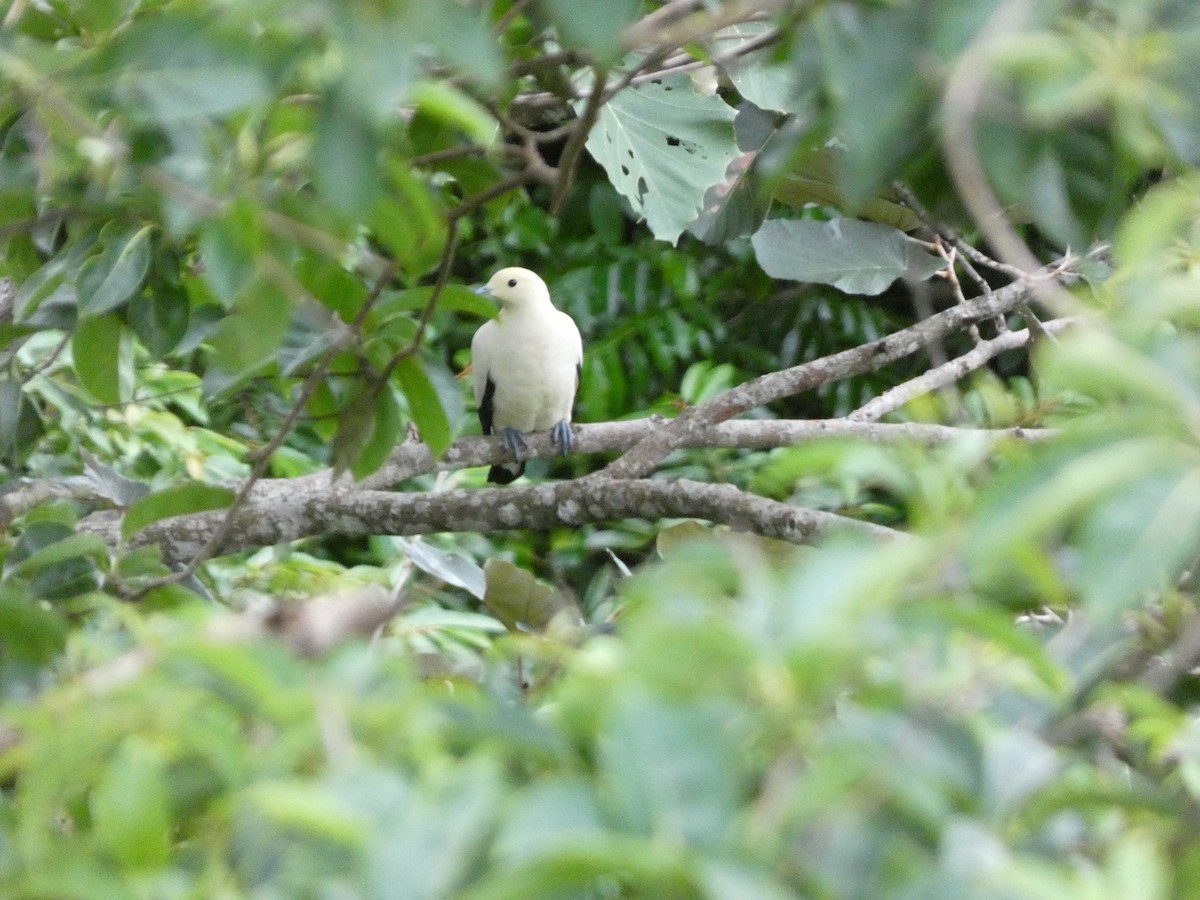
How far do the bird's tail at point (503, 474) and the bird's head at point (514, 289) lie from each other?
501mm

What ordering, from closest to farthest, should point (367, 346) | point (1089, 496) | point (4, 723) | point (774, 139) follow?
point (1089, 496) < point (4, 723) < point (367, 346) < point (774, 139)

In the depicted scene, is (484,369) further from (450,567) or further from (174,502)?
(174,502)

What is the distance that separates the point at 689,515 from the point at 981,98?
143cm

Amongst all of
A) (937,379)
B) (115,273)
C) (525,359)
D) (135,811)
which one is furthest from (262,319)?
(525,359)

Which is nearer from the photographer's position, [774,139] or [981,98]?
[981,98]

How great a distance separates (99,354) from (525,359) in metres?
2.05

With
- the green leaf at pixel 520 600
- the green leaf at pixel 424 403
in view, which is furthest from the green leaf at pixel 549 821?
the green leaf at pixel 520 600

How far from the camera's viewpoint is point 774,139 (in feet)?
6.62

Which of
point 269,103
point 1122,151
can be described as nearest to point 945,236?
point 1122,151

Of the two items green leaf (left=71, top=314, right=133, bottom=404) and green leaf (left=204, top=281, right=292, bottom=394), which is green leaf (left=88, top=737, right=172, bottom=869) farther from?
green leaf (left=71, top=314, right=133, bottom=404)

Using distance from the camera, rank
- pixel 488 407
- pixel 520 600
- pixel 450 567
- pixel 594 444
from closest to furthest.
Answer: pixel 520 600
pixel 450 567
pixel 594 444
pixel 488 407

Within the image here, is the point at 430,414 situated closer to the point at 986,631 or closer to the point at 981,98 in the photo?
the point at 981,98

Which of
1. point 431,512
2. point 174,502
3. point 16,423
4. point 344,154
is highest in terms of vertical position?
point 344,154

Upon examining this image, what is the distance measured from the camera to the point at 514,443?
10.7 feet
